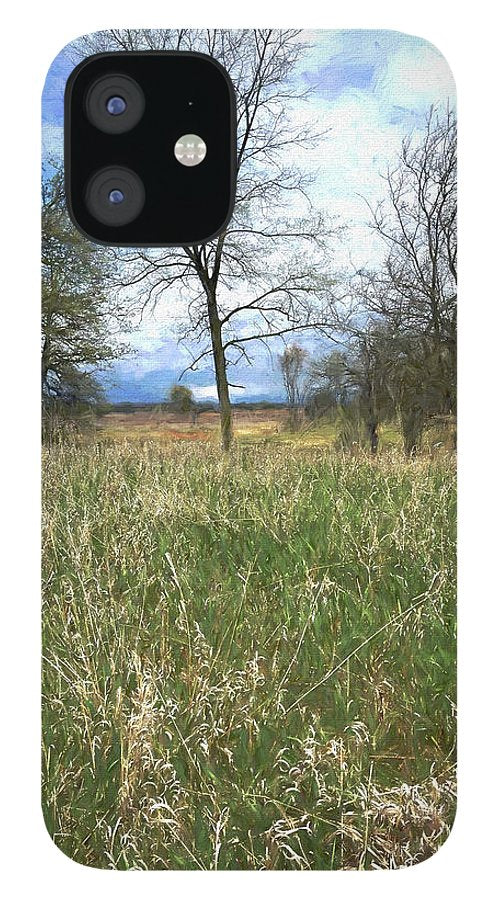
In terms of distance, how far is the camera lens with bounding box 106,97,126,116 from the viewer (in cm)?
250

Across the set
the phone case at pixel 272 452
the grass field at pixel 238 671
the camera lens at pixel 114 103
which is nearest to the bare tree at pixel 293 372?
the phone case at pixel 272 452

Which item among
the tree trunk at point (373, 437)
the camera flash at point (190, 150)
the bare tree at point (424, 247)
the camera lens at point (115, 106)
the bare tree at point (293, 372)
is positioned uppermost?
the camera lens at point (115, 106)

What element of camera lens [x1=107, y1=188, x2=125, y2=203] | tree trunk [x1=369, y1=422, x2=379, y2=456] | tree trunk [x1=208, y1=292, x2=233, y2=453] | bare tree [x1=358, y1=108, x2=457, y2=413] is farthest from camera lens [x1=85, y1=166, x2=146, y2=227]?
tree trunk [x1=369, y1=422, x2=379, y2=456]

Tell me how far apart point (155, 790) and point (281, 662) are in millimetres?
464

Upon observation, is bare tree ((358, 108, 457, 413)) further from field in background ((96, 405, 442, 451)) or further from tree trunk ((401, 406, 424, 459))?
field in background ((96, 405, 442, 451))

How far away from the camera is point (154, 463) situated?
2.59m

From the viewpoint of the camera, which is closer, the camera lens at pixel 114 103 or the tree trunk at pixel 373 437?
the camera lens at pixel 114 103

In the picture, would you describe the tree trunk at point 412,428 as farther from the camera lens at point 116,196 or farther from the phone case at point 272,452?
the camera lens at point 116,196

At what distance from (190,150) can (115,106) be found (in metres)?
0.23

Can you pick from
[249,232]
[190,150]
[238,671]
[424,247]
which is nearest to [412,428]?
[424,247]

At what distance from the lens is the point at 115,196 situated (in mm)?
2498

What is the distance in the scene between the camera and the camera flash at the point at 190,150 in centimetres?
251

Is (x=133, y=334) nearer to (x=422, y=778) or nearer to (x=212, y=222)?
(x=212, y=222)

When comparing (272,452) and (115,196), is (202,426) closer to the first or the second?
(272,452)
